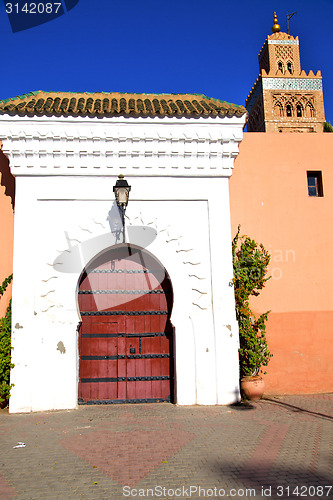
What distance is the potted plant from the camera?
7723mm

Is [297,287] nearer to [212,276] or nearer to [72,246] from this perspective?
[212,276]

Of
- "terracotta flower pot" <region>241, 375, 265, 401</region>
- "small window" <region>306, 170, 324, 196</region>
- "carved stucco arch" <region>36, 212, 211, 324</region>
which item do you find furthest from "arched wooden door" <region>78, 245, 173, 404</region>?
"small window" <region>306, 170, 324, 196</region>

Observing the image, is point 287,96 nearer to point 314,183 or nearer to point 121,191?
point 314,183

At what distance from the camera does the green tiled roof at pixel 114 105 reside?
7.61m

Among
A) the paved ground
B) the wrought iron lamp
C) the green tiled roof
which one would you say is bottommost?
the paved ground

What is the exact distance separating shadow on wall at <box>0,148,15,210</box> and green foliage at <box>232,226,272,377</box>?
4368mm

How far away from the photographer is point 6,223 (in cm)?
805

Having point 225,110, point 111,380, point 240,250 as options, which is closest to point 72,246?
point 111,380

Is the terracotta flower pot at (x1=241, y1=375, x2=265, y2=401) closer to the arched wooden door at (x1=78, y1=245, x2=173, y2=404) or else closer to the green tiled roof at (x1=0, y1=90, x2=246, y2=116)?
the arched wooden door at (x1=78, y1=245, x2=173, y2=404)

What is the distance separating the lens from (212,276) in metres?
7.75

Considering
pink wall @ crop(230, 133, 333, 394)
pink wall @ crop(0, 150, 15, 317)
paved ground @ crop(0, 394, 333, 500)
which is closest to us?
paved ground @ crop(0, 394, 333, 500)

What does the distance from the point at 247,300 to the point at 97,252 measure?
304cm

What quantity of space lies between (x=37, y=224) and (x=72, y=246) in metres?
0.75

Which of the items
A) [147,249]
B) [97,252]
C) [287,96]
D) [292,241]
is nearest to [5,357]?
[97,252]
